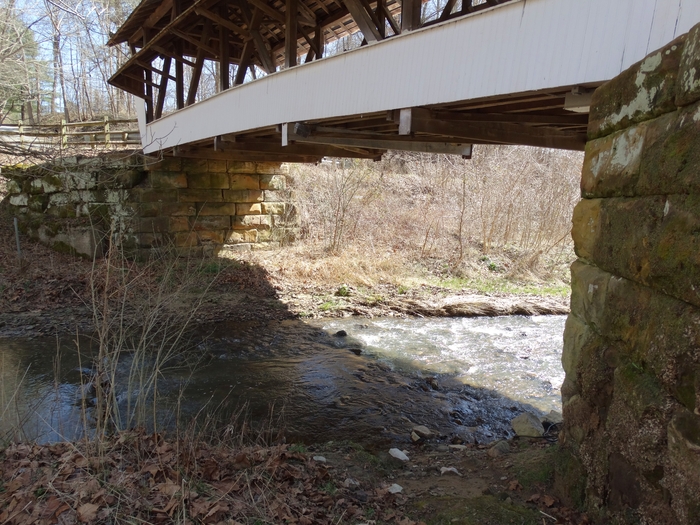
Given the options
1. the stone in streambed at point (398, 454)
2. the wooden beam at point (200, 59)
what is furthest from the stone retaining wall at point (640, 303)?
the wooden beam at point (200, 59)

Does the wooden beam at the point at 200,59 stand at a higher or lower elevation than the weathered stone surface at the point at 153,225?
higher

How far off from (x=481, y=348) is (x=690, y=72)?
598 cm

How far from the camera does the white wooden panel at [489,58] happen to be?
114 inches

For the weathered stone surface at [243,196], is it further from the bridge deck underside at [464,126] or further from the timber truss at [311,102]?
the bridge deck underside at [464,126]

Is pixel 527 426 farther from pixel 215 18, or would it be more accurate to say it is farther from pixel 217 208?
pixel 217 208

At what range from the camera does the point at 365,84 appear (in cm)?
524

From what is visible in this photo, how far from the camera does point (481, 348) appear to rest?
294 inches

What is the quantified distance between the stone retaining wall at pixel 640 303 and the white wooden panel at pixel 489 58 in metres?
0.50

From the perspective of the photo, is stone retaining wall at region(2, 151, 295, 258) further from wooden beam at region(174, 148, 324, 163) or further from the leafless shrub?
the leafless shrub

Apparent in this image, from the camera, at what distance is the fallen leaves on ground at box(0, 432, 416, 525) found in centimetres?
242

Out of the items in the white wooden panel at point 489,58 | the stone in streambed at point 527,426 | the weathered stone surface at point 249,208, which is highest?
the white wooden panel at point 489,58

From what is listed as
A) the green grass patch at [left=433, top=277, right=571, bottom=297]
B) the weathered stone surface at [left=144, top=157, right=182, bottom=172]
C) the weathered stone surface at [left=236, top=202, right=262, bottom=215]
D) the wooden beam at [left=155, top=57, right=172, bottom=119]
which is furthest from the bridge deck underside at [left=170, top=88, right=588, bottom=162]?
the green grass patch at [left=433, top=277, right=571, bottom=297]

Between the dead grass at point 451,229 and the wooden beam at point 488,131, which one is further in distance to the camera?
the dead grass at point 451,229

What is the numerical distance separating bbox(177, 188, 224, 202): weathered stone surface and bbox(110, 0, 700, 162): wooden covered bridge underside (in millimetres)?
1384
